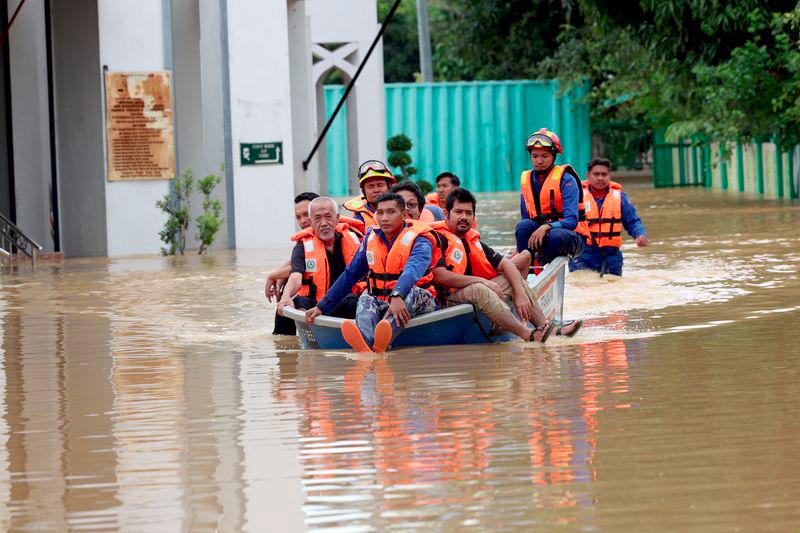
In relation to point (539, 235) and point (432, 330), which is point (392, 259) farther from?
point (539, 235)

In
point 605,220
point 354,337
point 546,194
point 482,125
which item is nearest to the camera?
point 354,337

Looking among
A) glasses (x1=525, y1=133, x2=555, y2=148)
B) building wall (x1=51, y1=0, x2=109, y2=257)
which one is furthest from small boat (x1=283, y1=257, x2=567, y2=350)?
building wall (x1=51, y1=0, x2=109, y2=257)

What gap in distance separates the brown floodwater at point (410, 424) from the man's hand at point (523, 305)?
28 cm

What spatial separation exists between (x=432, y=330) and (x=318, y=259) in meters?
1.27

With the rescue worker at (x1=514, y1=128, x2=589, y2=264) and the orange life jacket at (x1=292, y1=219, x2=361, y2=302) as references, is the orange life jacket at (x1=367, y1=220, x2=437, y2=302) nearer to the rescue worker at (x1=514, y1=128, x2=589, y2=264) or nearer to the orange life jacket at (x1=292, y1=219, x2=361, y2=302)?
the orange life jacket at (x1=292, y1=219, x2=361, y2=302)

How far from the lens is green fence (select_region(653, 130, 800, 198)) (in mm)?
33875

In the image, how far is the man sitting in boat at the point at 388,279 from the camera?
11523mm

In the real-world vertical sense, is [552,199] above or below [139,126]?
below

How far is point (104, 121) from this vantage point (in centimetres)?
2402

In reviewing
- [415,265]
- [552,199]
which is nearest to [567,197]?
[552,199]

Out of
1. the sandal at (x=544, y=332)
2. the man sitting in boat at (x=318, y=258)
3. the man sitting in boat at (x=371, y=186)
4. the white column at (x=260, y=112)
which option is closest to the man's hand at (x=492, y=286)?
the sandal at (x=544, y=332)

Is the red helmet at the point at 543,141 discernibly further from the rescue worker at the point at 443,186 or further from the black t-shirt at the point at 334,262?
the black t-shirt at the point at 334,262

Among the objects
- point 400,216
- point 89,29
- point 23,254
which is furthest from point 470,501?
point 89,29

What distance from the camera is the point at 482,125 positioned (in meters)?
44.2
